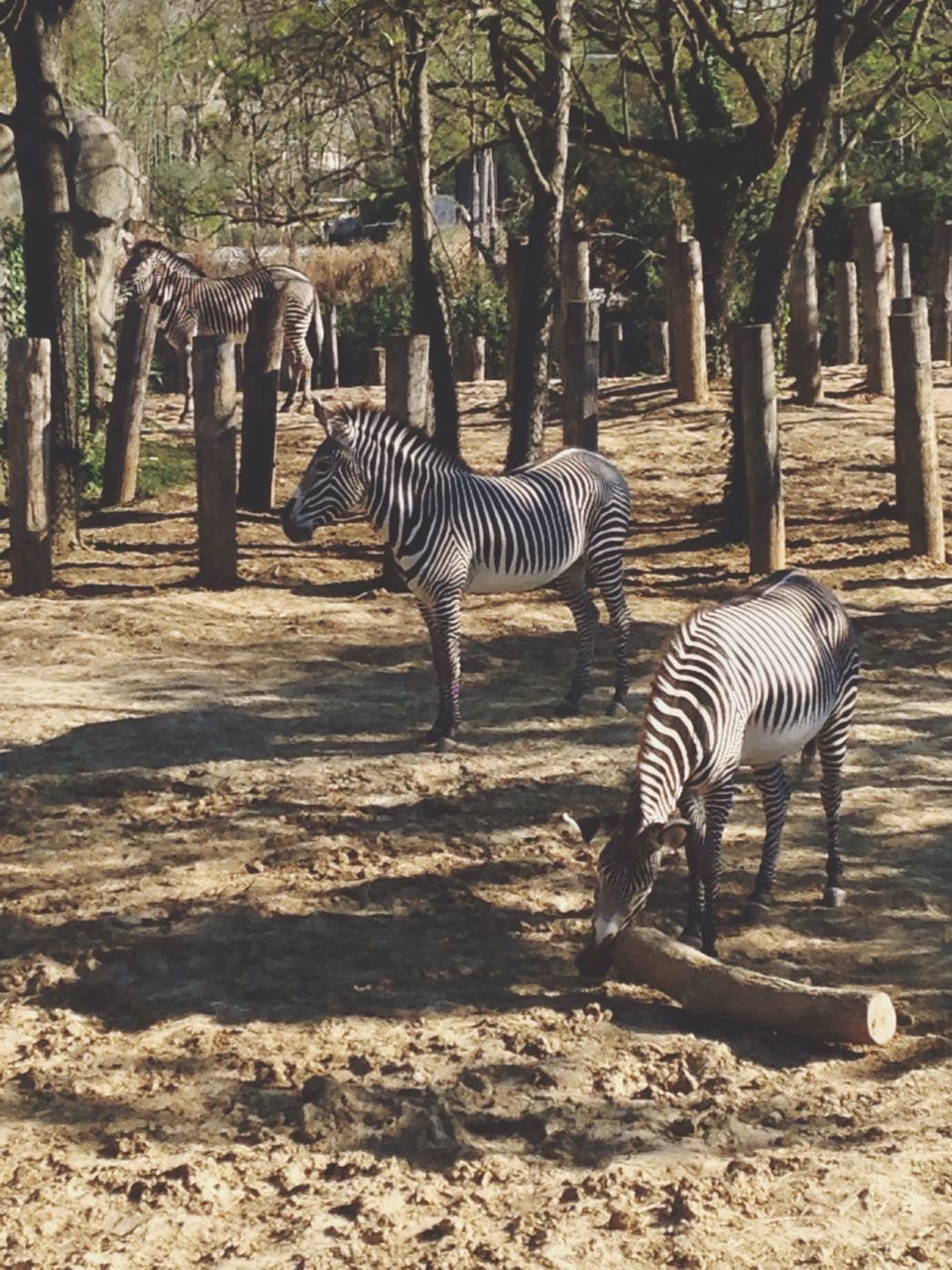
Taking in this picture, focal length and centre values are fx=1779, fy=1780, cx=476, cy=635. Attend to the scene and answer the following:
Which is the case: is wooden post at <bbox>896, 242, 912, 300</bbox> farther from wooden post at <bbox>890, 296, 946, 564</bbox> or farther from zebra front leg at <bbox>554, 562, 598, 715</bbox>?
zebra front leg at <bbox>554, 562, 598, 715</bbox>

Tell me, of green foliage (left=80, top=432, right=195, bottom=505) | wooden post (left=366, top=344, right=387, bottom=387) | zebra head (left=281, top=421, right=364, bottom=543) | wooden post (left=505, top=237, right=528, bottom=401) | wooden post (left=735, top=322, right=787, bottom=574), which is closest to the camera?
zebra head (left=281, top=421, right=364, bottom=543)

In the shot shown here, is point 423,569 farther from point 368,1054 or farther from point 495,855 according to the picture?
point 368,1054

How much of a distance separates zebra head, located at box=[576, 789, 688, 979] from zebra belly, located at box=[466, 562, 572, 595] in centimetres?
340

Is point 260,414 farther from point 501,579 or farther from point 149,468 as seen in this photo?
point 501,579

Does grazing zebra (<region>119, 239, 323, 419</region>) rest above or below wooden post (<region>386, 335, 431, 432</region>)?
above

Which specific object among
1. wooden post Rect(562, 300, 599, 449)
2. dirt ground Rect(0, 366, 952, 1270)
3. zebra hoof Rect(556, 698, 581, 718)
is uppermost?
wooden post Rect(562, 300, 599, 449)

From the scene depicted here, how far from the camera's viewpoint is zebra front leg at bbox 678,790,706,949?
6430 millimetres

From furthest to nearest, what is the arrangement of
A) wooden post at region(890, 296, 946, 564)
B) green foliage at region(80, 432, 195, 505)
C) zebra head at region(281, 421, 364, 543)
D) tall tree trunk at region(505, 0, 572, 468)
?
1. green foliage at region(80, 432, 195, 505)
2. tall tree trunk at region(505, 0, 572, 468)
3. wooden post at region(890, 296, 946, 564)
4. zebra head at region(281, 421, 364, 543)

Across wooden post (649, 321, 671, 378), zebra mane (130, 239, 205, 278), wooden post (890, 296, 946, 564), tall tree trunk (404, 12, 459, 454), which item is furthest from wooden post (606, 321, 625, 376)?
wooden post (890, 296, 946, 564)

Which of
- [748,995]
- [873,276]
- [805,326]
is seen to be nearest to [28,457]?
[748,995]

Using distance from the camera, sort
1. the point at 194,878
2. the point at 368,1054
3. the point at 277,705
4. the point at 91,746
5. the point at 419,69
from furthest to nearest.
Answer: the point at 419,69 → the point at 277,705 → the point at 91,746 → the point at 194,878 → the point at 368,1054

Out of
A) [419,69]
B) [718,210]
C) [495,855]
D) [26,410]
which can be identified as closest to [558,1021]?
[495,855]

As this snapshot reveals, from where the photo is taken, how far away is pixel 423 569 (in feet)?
29.4

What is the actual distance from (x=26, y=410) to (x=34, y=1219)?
7759 millimetres
